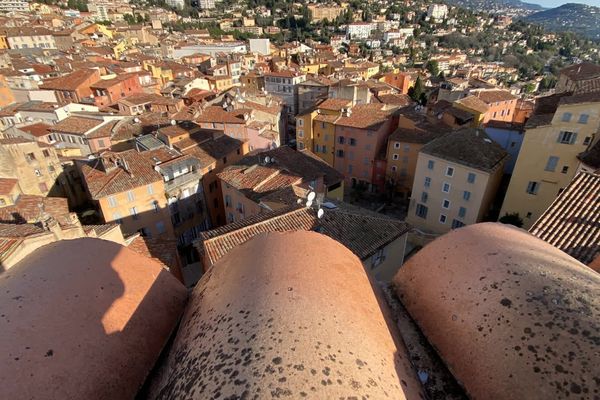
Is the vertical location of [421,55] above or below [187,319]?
below

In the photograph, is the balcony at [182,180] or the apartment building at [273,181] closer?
the apartment building at [273,181]

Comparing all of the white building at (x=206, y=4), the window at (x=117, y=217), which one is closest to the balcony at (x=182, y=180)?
the window at (x=117, y=217)

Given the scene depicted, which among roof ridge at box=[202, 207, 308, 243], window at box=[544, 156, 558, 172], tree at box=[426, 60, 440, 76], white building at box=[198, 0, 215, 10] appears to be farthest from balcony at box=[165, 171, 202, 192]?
white building at box=[198, 0, 215, 10]

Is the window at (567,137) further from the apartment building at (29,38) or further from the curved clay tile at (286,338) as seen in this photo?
the apartment building at (29,38)

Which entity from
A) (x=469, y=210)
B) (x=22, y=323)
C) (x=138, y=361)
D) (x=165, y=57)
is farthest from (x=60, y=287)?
(x=165, y=57)

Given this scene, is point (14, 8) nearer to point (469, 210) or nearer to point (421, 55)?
point (421, 55)
